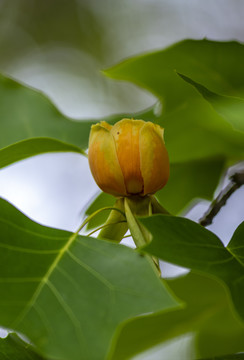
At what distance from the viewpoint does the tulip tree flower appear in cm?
54

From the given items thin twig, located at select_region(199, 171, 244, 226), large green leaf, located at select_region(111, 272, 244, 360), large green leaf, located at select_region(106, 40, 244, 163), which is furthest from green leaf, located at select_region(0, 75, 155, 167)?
large green leaf, located at select_region(111, 272, 244, 360)

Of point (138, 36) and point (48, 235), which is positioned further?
point (138, 36)

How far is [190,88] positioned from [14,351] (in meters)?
0.46

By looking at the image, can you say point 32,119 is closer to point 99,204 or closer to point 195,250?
point 99,204

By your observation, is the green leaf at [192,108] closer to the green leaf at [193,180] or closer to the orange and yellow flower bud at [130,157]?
the green leaf at [193,180]

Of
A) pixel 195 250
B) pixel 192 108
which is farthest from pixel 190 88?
pixel 195 250

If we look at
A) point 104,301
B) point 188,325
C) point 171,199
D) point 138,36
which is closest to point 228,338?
point 188,325

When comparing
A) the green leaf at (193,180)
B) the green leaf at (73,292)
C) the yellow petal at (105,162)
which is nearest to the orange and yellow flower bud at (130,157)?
the yellow petal at (105,162)

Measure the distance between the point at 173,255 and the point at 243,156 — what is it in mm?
363

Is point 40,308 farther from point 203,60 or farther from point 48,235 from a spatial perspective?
point 203,60

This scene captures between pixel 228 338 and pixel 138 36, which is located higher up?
pixel 138 36

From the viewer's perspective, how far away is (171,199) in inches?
30.5

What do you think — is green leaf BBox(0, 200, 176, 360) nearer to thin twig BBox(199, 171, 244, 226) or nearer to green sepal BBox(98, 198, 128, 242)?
green sepal BBox(98, 198, 128, 242)

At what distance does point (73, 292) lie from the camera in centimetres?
40
